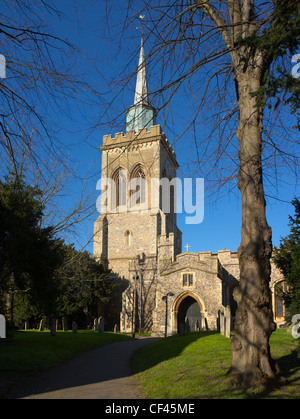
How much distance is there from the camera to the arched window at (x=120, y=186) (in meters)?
42.5

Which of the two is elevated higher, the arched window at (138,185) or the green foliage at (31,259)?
the arched window at (138,185)

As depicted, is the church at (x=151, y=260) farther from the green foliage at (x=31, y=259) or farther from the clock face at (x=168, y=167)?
the green foliage at (x=31, y=259)

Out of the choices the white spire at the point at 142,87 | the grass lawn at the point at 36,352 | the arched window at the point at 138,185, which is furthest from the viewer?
the arched window at the point at 138,185

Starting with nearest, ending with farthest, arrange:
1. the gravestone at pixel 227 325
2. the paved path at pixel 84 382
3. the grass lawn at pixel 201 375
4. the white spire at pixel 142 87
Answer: the grass lawn at pixel 201 375, the white spire at pixel 142 87, the paved path at pixel 84 382, the gravestone at pixel 227 325

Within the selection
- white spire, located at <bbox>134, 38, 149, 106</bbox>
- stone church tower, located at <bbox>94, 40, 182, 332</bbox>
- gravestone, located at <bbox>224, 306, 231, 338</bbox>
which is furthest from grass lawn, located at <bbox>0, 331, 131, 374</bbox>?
stone church tower, located at <bbox>94, 40, 182, 332</bbox>

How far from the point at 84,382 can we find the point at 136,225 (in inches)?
1264

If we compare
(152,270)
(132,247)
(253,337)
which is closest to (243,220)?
(253,337)

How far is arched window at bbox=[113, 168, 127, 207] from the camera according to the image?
42494mm

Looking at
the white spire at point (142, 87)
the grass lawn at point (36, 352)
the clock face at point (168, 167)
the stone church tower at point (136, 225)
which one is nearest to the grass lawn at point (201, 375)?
the grass lawn at point (36, 352)

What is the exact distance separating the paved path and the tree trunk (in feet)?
6.84

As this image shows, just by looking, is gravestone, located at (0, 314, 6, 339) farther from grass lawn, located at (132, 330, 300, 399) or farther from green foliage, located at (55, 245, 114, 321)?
green foliage, located at (55, 245, 114, 321)

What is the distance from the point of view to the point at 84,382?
7.85 meters

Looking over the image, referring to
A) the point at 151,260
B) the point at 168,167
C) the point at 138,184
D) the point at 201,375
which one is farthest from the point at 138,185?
the point at 201,375

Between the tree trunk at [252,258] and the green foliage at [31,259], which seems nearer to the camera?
the tree trunk at [252,258]
